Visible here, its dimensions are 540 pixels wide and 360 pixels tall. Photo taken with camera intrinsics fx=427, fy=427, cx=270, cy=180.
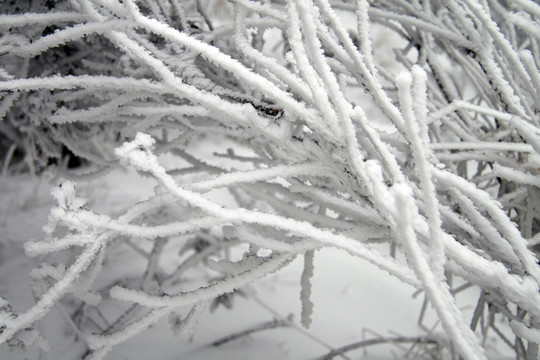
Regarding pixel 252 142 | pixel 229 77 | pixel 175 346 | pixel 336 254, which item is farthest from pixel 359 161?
pixel 336 254

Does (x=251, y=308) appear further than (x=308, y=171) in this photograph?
Yes

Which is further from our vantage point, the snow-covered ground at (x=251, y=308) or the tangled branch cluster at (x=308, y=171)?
the snow-covered ground at (x=251, y=308)

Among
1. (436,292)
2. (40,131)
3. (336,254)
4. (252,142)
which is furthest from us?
(336,254)

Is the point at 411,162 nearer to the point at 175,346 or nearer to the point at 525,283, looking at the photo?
the point at 525,283

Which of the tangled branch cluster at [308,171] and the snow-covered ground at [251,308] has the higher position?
the tangled branch cluster at [308,171]

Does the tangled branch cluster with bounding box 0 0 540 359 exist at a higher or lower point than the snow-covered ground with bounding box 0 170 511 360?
higher

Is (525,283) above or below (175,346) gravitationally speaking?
above

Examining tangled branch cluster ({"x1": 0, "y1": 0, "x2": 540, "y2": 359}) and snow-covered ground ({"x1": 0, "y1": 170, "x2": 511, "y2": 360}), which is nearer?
tangled branch cluster ({"x1": 0, "y1": 0, "x2": 540, "y2": 359})

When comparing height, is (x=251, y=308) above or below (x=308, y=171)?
below

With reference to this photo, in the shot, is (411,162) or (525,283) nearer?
(525,283)

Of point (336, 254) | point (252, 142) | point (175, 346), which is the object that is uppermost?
point (252, 142)

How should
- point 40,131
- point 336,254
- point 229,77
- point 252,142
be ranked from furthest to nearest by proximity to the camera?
point 336,254, point 40,131, point 229,77, point 252,142
